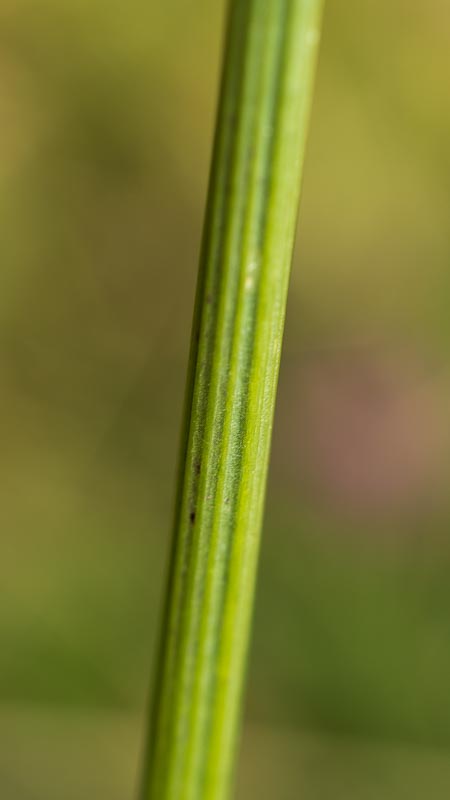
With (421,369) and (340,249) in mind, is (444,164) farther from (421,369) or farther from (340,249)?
(421,369)

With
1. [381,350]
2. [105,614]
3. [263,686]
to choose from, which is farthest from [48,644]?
[381,350]

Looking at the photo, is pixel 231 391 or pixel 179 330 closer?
pixel 231 391

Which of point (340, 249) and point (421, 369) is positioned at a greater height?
point (340, 249)

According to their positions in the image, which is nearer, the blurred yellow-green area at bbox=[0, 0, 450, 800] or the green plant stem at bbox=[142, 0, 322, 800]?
the green plant stem at bbox=[142, 0, 322, 800]

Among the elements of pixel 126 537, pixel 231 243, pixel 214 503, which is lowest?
pixel 126 537

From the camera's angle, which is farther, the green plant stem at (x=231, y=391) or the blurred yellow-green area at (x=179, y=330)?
the blurred yellow-green area at (x=179, y=330)
